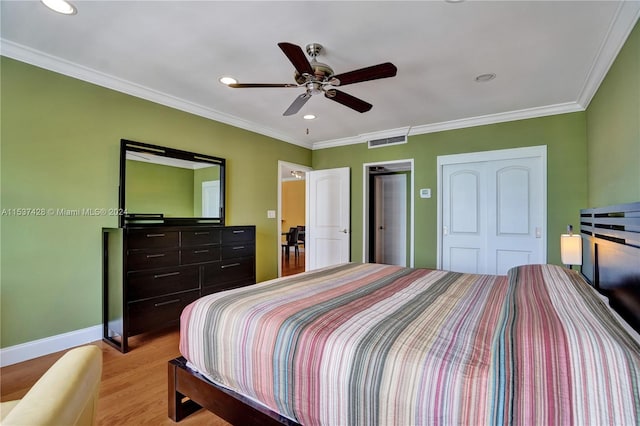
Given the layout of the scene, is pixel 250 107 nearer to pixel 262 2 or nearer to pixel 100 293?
pixel 262 2

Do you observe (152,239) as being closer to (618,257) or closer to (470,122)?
(618,257)

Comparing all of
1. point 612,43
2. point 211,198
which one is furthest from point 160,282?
point 612,43

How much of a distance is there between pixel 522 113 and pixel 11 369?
5.69 meters

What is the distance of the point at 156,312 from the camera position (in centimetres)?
281

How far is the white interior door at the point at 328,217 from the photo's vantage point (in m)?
5.02

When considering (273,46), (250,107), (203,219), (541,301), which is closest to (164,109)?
(250,107)

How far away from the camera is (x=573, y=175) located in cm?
349

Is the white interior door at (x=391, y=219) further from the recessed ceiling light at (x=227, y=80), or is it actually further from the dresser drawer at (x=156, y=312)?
the dresser drawer at (x=156, y=312)

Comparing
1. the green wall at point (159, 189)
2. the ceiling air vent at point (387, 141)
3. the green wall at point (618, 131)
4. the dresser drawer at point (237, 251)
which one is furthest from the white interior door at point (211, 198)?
the green wall at point (618, 131)

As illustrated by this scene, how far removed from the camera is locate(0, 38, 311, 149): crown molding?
2369 mm

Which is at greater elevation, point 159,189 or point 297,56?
point 297,56

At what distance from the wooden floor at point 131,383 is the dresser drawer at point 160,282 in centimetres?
48

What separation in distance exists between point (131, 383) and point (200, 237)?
4.72 feet

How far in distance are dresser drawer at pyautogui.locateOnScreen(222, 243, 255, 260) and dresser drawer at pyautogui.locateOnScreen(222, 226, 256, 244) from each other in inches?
2.4
